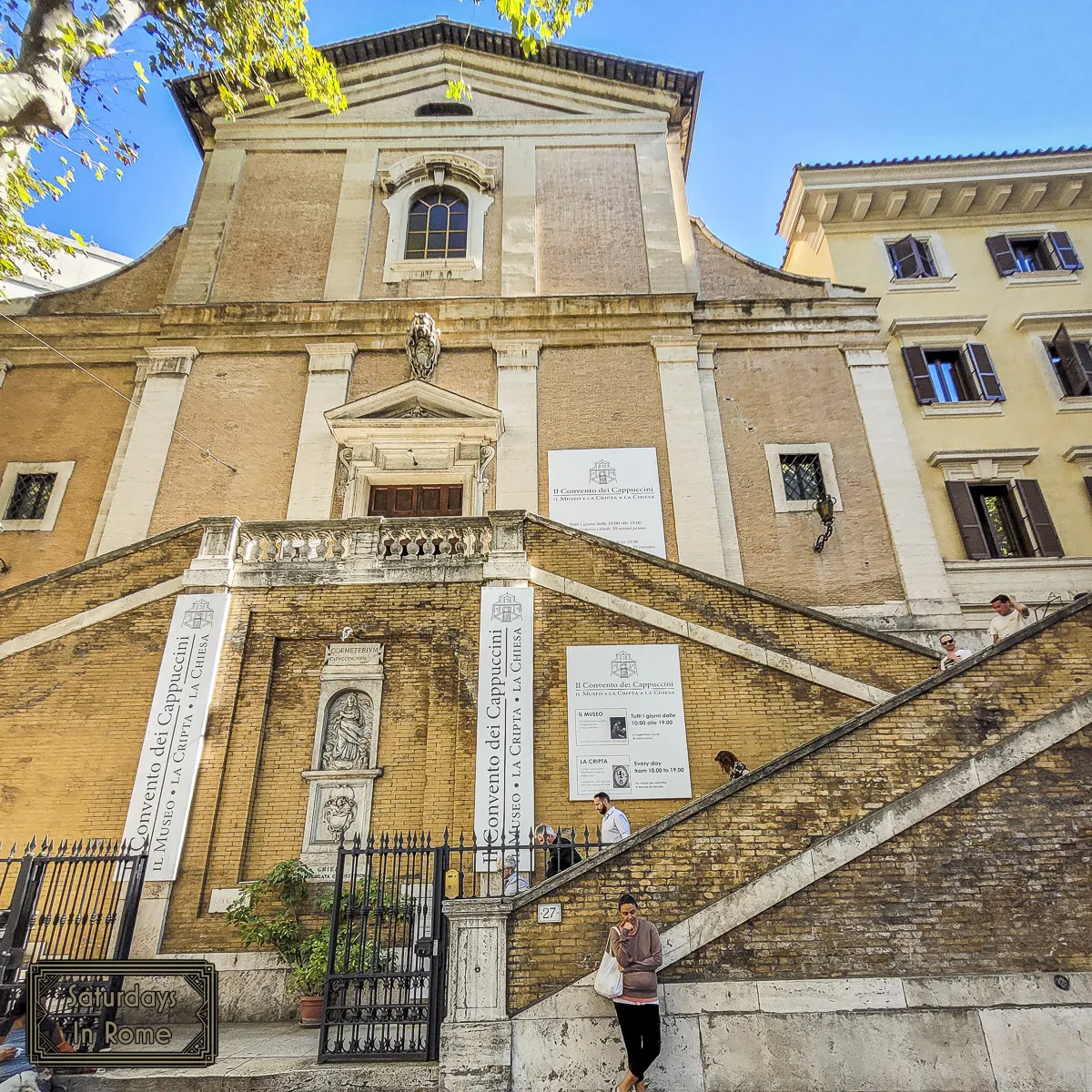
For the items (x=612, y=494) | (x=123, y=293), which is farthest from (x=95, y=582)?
(x=123, y=293)

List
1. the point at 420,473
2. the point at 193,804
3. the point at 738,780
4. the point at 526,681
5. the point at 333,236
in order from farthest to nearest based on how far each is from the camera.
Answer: the point at 333,236 < the point at 420,473 < the point at 526,681 < the point at 193,804 < the point at 738,780

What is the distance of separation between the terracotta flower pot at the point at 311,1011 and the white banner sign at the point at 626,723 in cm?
315

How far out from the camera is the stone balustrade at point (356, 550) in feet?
32.3

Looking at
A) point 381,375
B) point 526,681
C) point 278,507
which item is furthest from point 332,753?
point 381,375

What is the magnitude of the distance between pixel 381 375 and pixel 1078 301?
14.7 meters

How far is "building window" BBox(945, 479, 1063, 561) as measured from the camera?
45.3ft

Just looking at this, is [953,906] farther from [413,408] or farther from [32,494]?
[32,494]

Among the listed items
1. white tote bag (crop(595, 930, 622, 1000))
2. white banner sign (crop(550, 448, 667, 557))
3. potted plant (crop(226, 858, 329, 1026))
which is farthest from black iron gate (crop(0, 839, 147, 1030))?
white banner sign (crop(550, 448, 667, 557))

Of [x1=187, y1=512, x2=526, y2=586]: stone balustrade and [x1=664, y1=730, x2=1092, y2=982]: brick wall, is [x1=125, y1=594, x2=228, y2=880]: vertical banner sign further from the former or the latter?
[x1=664, y1=730, x2=1092, y2=982]: brick wall

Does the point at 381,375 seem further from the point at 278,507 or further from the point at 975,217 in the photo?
the point at 975,217

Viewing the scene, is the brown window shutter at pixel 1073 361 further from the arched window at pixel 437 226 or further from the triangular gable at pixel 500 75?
the arched window at pixel 437 226

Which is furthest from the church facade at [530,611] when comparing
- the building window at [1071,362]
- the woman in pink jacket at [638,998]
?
the building window at [1071,362]

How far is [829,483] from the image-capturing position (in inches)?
567

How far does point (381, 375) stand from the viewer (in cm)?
1562
